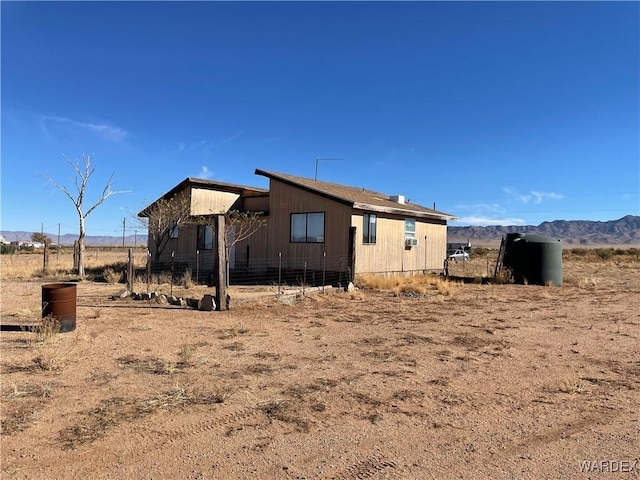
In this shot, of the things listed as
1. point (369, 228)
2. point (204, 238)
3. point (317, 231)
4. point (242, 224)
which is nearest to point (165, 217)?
point (204, 238)

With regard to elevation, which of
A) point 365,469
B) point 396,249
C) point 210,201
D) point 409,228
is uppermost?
point 210,201

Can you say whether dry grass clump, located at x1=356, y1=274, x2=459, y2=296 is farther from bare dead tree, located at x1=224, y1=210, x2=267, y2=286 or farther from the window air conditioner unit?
bare dead tree, located at x1=224, y1=210, x2=267, y2=286

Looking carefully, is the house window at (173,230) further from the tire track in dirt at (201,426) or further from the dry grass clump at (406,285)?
→ the tire track in dirt at (201,426)

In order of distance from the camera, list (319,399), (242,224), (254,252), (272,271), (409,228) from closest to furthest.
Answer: (319,399) → (272,271) → (242,224) → (254,252) → (409,228)

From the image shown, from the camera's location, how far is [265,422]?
4371mm

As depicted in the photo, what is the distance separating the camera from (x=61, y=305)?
827 cm

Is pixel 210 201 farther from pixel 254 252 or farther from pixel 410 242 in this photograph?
pixel 410 242

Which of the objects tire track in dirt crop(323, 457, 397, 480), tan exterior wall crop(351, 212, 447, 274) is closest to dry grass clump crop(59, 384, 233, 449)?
tire track in dirt crop(323, 457, 397, 480)

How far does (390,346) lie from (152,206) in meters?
17.4

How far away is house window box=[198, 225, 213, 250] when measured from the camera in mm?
20906

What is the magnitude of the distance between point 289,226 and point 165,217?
5964mm

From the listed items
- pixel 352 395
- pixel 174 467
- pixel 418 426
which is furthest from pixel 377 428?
pixel 174 467

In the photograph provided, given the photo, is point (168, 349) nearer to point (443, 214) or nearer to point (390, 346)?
point (390, 346)

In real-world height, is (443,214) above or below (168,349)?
above
